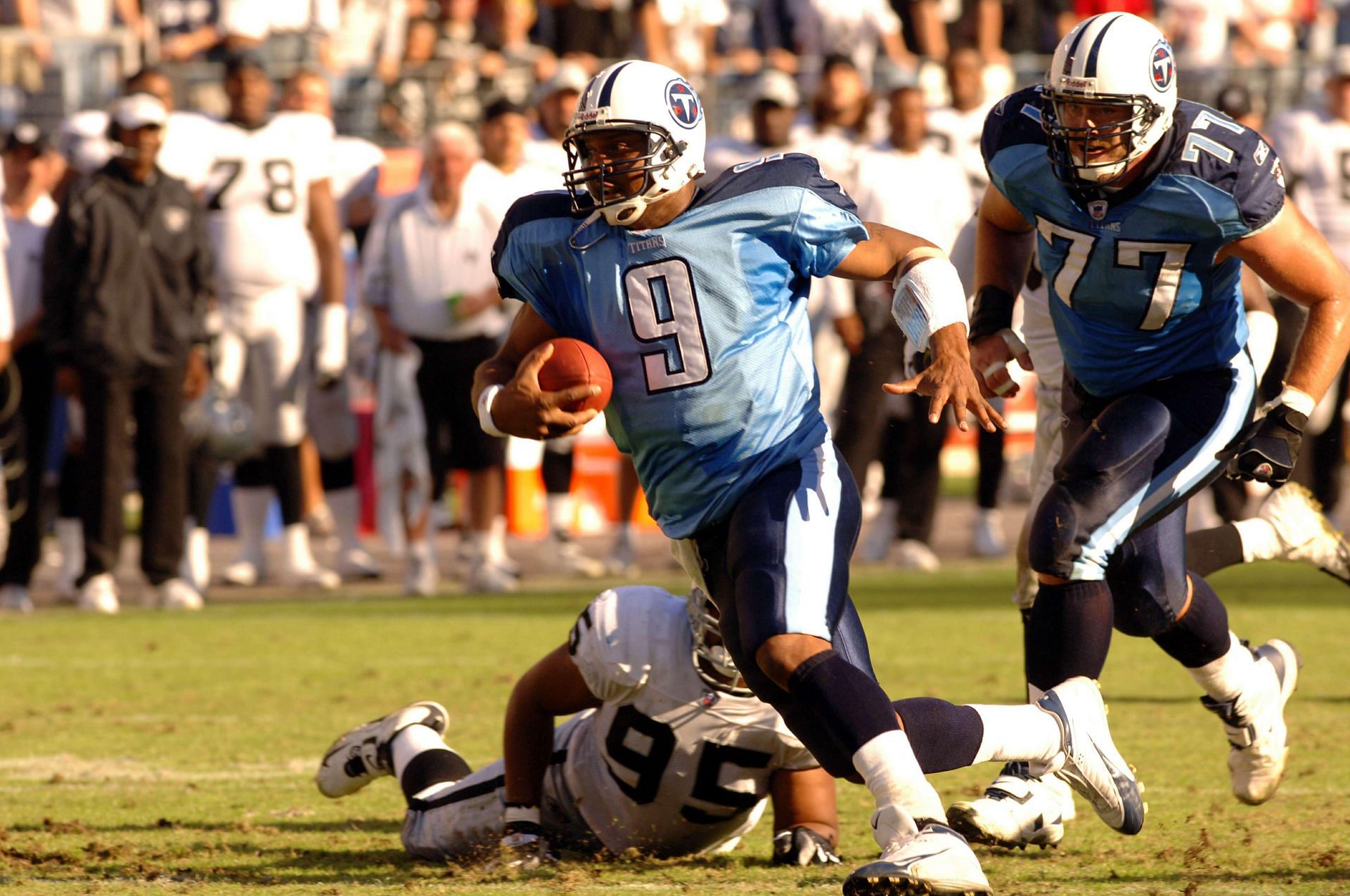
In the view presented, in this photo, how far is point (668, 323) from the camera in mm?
3867

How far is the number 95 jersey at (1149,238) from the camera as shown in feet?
14.2

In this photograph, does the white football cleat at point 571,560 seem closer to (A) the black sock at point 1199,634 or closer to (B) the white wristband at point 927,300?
(A) the black sock at point 1199,634

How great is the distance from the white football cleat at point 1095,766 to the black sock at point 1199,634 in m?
0.58

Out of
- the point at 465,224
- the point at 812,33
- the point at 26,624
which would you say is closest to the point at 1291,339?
the point at 465,224

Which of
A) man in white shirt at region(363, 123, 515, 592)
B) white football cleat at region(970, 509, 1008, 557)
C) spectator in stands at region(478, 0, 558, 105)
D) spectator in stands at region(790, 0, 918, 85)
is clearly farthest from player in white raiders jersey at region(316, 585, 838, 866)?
spectator in stands at region(790, 0, 918, 85)

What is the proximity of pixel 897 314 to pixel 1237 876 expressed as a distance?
126 cm

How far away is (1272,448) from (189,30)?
380 inches

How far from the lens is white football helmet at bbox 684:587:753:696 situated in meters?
3.93

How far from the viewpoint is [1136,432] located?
4375 millimetres

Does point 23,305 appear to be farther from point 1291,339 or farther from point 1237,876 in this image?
point 1237,876

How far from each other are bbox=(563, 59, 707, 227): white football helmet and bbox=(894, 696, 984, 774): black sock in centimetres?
110

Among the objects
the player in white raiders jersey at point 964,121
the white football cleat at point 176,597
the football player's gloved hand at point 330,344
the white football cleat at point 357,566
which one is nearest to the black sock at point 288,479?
the football player's gloved hand at point 330,344

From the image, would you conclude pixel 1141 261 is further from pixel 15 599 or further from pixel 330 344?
pixel 15 599

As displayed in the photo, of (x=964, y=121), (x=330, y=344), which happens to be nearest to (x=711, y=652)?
(x=330, y=344)
